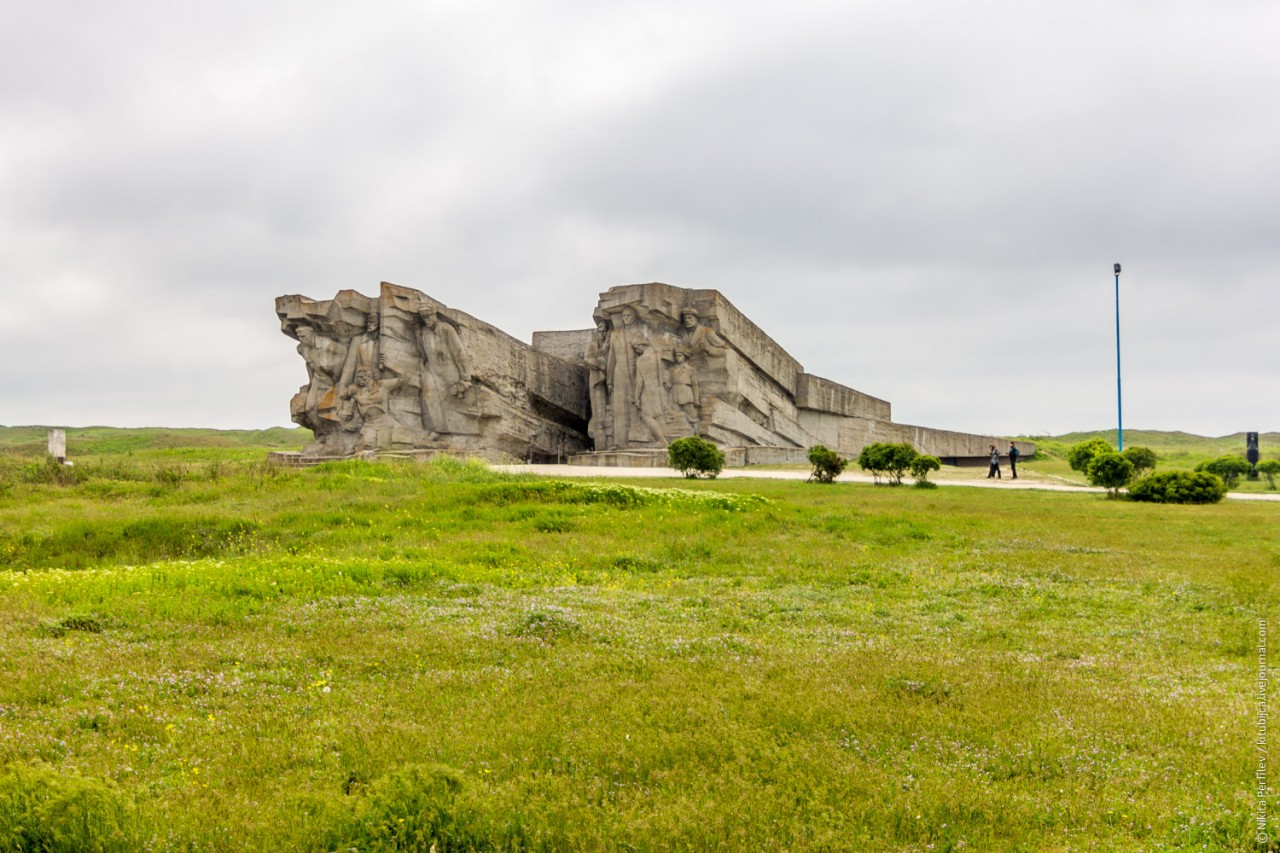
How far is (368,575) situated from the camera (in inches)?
318

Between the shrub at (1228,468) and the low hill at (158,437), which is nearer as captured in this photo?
the shrub at (1228,468)

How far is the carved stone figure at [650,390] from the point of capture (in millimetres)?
27984

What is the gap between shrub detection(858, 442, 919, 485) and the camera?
814 inches

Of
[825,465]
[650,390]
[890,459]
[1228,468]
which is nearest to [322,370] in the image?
[650,390]

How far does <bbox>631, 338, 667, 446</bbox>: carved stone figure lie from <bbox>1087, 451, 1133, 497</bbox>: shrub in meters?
12.5

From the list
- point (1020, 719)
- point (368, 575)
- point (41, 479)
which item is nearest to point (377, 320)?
point (41, 479)

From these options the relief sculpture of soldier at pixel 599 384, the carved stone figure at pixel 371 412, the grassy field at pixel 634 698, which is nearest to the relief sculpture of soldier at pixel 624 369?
the relief sculpture of soldier at pixel 599 384

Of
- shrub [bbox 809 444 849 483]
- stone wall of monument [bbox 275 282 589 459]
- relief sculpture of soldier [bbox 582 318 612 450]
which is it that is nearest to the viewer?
shrub [bbox 809 444 849 483]

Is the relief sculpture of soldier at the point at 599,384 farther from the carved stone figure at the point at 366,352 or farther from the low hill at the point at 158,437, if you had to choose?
the low hill at the point at 158,437

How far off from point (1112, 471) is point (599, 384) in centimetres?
1572

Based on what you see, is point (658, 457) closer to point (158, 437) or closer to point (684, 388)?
→ point (684, 388)

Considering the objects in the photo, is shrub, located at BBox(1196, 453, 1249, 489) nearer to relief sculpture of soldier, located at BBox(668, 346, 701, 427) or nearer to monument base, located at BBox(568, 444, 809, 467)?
monument base, located at BBox(568, 444, 809, 467)

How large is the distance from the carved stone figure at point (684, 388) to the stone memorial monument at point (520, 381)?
0.12ft

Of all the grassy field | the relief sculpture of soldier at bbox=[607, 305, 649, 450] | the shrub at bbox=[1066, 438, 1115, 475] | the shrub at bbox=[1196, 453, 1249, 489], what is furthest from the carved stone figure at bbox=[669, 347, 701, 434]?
the grassy field
